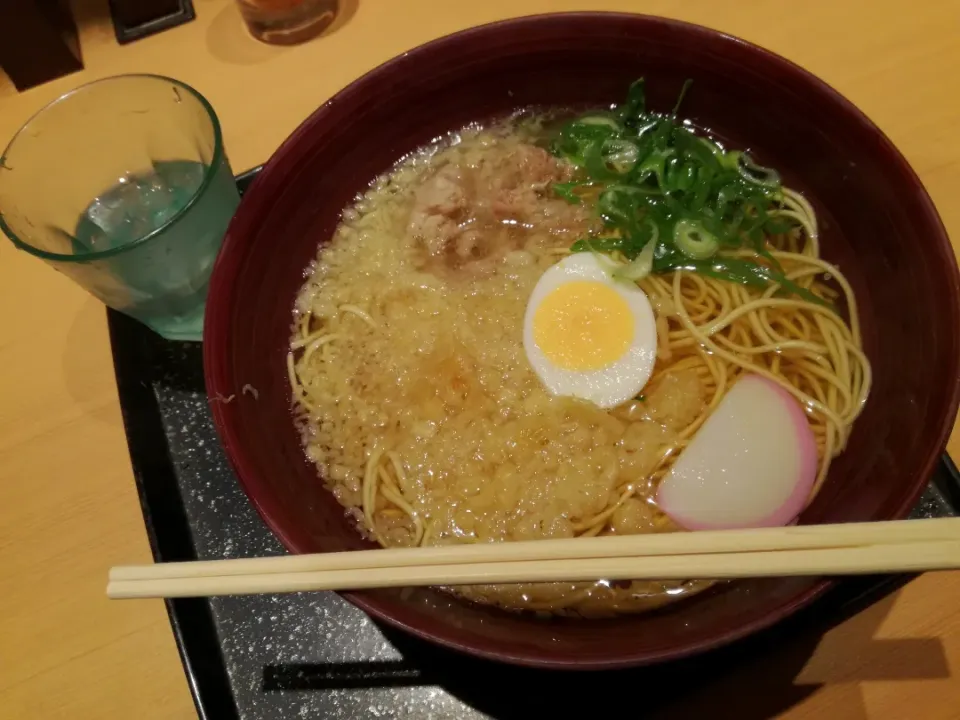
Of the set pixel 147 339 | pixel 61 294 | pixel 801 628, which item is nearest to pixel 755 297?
pixel 801 628

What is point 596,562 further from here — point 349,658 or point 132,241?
point 132,241

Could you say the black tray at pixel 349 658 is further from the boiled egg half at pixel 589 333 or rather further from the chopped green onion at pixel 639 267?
the chopped green onion at pixel 639 267

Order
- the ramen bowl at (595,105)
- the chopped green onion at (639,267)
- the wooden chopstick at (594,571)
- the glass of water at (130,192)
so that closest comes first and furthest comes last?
the wooden chopstick at (594,571), the ramen bowl at (595,105), the glass of water at (130,192), the chopped green onion at (639,267)

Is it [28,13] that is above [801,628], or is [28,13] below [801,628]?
above

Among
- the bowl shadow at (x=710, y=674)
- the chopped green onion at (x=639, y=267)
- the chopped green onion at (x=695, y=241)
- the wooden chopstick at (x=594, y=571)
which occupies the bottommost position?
the bowl shadow at (x=710, y=674)

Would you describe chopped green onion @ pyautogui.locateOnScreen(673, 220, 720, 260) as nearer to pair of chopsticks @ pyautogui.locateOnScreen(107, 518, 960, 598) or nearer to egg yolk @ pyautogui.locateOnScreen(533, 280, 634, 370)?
egg yolk @ pyautogui.locateOnScreen(533, 280, 634, 370)

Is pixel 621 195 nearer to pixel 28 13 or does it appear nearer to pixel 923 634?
pixel 923 634

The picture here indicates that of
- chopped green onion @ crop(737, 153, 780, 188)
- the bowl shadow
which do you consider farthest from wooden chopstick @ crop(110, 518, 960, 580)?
chopped green onion @ crop(737, 153, 780, 188)

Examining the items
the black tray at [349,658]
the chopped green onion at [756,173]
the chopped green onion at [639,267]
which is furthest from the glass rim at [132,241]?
the chopped green onion at [756,173]
